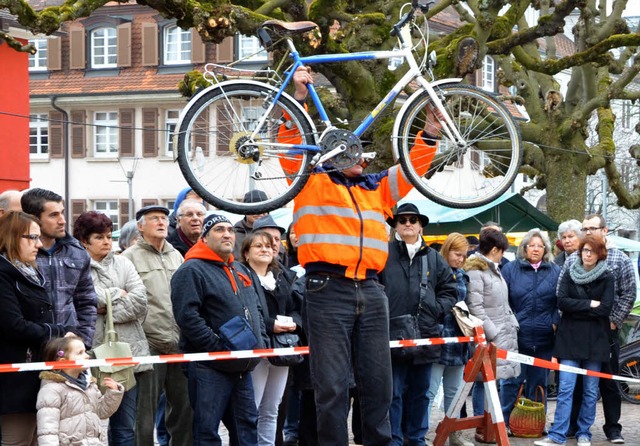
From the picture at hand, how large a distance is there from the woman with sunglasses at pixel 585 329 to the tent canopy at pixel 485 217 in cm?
700

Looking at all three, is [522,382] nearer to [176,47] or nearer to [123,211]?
[123,211]

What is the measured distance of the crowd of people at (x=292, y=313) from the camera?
23.1 feet

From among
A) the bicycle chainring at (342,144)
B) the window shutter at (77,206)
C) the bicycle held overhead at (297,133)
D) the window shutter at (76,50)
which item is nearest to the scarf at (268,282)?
the bicycle held overhead at (297,133)

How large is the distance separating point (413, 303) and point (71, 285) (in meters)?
3.39

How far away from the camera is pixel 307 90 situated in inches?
282

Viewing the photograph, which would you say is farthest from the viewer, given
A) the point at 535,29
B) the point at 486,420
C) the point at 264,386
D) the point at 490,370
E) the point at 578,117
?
the point at 578,117

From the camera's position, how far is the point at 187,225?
9.92 meters

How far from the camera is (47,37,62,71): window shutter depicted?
49.6 m

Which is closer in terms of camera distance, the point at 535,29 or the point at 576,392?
the point at 576,392

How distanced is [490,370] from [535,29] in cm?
725

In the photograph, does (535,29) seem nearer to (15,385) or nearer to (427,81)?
(427,81)

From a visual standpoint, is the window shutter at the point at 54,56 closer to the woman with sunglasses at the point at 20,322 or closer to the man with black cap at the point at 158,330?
the man with black cap at the point at 158,330

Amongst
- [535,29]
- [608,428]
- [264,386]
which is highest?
[535,29]

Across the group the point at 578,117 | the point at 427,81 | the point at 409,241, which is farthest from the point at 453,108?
the point at 578,117
